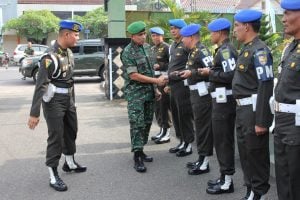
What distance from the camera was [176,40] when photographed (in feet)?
20.8

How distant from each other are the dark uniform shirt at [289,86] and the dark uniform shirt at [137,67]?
103 inches

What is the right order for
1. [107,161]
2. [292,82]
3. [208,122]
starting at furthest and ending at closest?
[107,161]
[208,122]
[292,82]

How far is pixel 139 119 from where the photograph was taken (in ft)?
18.9

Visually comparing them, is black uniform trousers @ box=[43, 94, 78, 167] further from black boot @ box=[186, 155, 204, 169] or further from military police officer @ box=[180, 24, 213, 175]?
black boot @ box=[186, 155, 204, 169]

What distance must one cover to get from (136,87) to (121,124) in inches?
131

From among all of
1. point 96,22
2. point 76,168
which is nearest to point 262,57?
point 76,168

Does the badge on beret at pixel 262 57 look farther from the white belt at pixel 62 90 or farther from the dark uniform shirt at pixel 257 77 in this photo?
the white belt at pixel 62 90

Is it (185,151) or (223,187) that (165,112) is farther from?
(223,187)

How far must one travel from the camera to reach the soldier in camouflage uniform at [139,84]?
5637mm

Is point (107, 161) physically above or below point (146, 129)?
below

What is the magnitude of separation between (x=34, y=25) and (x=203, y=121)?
37020 mm

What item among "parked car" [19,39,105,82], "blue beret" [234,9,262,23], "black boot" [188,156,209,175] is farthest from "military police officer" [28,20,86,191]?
"parked car" [19,39,105,82]

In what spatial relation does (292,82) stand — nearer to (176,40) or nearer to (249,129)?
(249,129)

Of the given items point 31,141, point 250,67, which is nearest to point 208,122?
point 250,67
